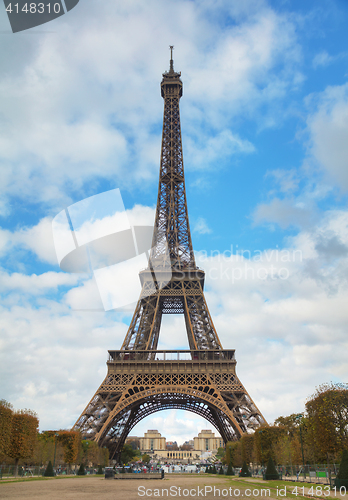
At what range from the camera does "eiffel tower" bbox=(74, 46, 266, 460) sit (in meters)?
49.2

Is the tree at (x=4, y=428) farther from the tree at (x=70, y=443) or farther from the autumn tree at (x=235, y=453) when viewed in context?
the autumn tree at (x=235, y=453)

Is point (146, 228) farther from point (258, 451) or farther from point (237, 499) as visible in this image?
point (237, 499)

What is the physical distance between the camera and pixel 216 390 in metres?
50.0

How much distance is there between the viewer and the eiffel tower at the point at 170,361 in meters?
49.2

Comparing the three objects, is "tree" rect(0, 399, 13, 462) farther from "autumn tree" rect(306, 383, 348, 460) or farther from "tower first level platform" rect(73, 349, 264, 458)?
"autumn tree" rect(306, 383, 348, 460)

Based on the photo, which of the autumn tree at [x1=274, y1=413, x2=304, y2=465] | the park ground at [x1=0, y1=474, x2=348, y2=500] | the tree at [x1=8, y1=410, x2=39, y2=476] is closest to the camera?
the park ground at [x1=0, y1=474, x2=348, y2=500]

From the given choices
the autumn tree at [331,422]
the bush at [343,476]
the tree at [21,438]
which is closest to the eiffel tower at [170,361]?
the tree at [21,438]

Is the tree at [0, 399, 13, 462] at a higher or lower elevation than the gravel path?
higher

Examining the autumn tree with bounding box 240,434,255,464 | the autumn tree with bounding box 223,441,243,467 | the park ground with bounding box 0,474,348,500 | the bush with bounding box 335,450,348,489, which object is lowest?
the autumn tree with bounding box 223,441,243,467

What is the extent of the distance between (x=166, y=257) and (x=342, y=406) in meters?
38.1

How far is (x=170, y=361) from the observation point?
53.5 meters

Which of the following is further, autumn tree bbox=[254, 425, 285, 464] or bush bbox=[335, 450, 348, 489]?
autumn tree bbox=[254, 425, 285, 464]

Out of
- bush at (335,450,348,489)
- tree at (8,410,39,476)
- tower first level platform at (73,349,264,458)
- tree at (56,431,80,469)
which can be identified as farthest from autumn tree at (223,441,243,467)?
bush at (335,450,348,489)

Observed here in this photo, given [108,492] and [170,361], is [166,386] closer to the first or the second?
[170,361]
